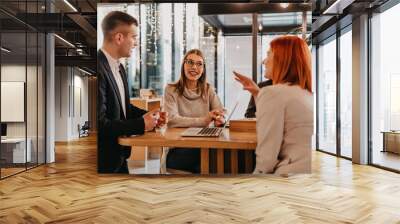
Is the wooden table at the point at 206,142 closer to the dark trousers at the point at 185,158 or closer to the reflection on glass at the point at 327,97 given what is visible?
the dark trousers at the point at 185,158

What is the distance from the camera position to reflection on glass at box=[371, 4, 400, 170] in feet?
22.8

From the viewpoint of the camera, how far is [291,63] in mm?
3121

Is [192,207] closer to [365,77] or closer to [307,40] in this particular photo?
[307,40]

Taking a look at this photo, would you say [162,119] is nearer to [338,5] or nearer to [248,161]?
[248,161]

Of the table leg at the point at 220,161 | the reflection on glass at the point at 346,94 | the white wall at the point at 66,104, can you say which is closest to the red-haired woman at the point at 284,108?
the table leg at the point at 220,161

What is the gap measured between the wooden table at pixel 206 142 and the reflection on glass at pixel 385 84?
4.82 metres

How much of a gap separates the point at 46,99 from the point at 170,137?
552cm

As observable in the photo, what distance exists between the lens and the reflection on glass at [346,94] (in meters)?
8.30

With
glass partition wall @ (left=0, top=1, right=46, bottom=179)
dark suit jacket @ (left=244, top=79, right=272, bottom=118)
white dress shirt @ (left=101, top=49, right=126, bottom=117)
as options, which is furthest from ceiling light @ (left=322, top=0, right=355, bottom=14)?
glass partition wall @ (left=0, top=1, right=46, bottom=179)

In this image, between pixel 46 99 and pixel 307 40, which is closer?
pixel 307 40

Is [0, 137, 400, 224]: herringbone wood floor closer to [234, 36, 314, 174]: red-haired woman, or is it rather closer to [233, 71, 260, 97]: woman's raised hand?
[234, 36, 314, 174]: red-haired woman

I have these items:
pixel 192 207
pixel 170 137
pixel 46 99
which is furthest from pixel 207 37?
pixel 46 99

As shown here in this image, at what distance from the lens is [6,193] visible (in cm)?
501

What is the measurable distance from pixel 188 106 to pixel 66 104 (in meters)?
12.7
